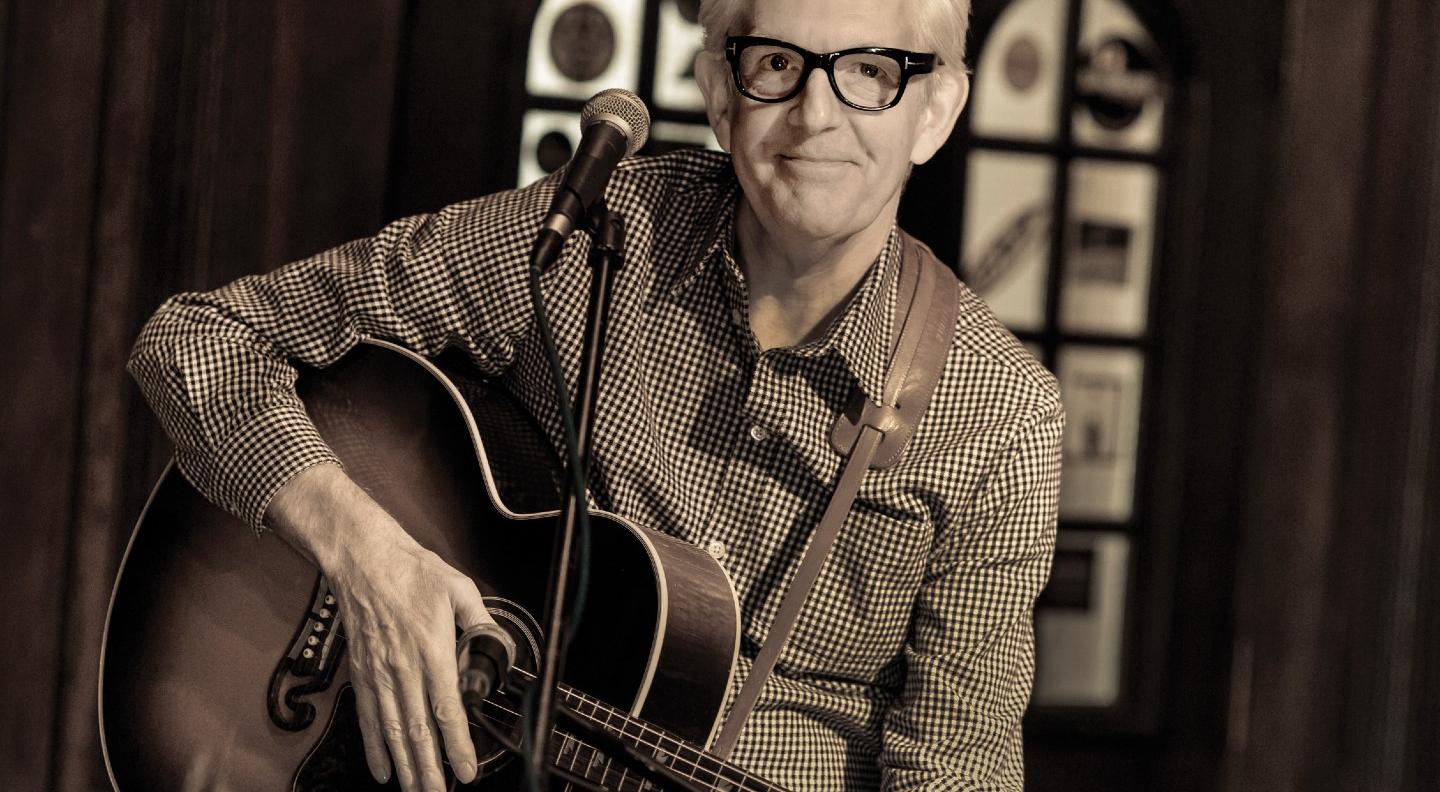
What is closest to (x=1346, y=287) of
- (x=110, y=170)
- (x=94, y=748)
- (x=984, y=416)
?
(x=984, y=416)

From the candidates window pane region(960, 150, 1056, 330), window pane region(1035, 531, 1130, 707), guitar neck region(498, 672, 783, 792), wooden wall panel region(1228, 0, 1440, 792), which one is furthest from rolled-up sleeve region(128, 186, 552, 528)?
wooden wall panel region(1228, 0, 1440, 792)

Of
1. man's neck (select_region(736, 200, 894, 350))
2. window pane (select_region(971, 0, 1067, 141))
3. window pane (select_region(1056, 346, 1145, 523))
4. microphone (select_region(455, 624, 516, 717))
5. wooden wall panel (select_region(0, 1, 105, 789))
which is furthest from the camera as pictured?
window pane (select_region(1056, 346, 1145, 523))

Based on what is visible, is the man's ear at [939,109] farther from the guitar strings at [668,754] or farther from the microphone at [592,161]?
the guitar strings at [668,754]

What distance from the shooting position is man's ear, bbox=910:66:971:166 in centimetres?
161

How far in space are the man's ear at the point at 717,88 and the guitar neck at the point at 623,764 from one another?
0.73 metres

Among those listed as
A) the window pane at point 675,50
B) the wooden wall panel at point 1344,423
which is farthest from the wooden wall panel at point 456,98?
the wooden wall panel at point 1344,423

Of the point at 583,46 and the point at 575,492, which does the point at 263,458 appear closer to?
the point at 575,492

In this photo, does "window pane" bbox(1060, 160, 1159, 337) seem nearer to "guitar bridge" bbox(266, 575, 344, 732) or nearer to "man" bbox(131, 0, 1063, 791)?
"man" bbox(131, 0, 1063, 791)

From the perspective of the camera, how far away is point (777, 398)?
5.35 ft

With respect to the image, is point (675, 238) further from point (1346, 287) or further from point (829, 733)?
point (1346, 287)

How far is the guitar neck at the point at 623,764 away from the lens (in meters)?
1.34

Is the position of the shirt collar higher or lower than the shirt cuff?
higher

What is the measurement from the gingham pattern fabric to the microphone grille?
470 millimetres

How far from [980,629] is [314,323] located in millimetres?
952
